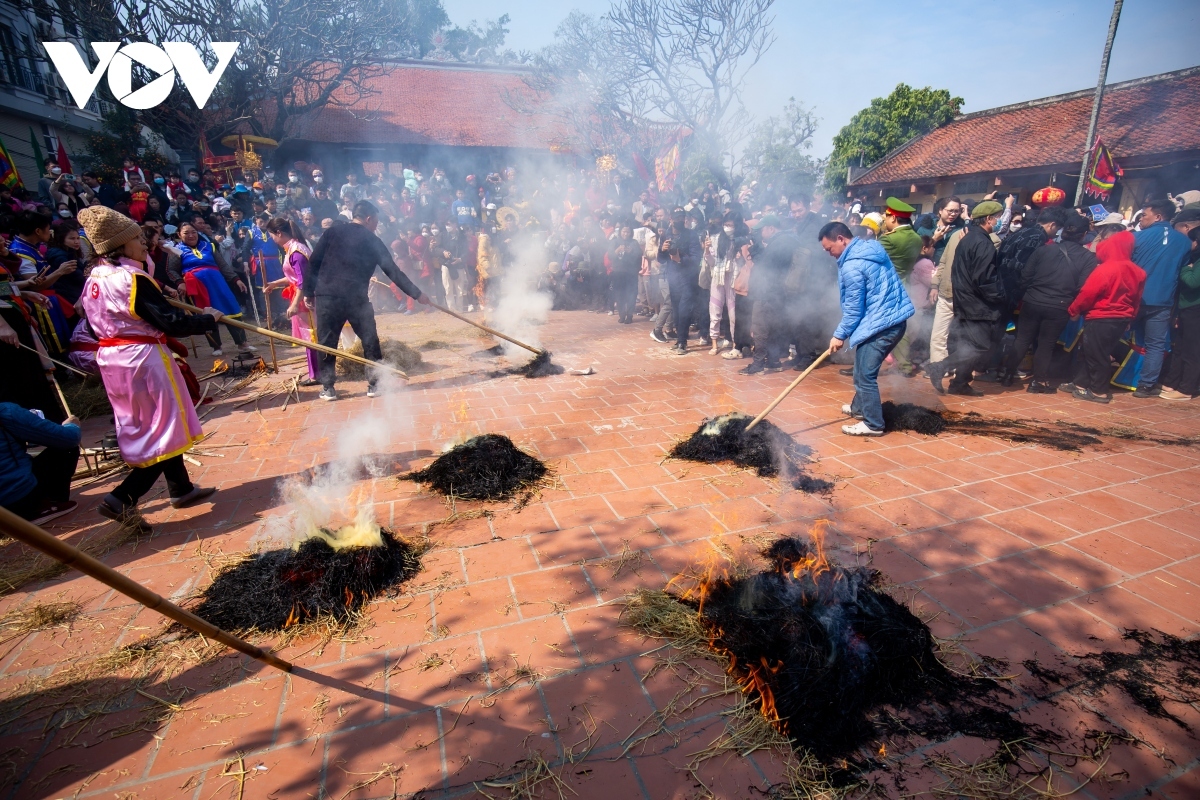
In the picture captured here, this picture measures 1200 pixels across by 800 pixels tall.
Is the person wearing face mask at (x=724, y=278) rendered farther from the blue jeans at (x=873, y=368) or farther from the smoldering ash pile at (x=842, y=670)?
the smoldering ash pile at (x=842, y=670)

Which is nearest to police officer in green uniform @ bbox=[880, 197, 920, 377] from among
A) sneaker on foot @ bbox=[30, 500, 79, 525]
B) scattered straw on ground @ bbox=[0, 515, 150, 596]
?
scattered straw on ground @ bbox=[0, 515, 150, 596]

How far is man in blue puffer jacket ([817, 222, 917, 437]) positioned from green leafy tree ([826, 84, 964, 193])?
97.4ft

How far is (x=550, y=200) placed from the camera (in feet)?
59.1

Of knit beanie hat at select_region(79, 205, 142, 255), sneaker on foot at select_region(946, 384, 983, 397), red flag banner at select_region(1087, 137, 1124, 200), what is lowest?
sneaker on foot at select_region(946, 384, 983, 397)

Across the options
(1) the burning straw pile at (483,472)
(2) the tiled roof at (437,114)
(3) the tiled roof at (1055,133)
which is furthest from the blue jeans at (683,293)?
(2) the tiled roof at (437,114)

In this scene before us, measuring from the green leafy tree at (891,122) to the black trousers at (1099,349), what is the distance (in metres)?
27.9

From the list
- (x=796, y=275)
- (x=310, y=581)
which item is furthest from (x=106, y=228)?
(x=796, y=275)

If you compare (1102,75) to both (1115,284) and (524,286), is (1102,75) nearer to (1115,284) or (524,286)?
(1115,284)

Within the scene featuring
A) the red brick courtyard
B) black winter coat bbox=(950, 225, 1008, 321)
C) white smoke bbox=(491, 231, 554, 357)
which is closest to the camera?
the red brick courtyard

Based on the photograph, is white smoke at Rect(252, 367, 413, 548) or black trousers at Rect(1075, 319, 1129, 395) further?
black trousers at Rect(1075, 319, 1129, 395)

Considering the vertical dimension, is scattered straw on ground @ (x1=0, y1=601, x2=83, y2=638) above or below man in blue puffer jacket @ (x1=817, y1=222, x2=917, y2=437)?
below

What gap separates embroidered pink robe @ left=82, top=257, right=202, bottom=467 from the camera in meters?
3.75

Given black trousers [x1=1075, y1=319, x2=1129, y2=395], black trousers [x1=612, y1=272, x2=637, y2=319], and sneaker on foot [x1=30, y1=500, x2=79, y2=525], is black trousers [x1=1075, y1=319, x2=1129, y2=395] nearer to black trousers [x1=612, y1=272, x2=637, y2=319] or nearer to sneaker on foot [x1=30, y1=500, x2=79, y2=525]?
black trousers [x1=612, y1=272, x2=637, y2=319]

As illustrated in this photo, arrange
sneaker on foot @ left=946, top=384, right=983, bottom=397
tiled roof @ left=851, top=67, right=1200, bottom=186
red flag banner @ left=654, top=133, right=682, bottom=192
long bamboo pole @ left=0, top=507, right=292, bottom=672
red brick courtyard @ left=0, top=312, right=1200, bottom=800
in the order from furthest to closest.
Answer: red flag banner @ left=654, top=133, right=682, bottom=192, tiled roof @ left=851, top=67, right=1200, bottom=186, sneaker on foot @ left=946, top=384, right=983, bottom=397, red brick courtyard @ left=0, top=312, right=1200, bottom=800, long bamboo pole @ left=0, top=507, right=292, bottom=672
